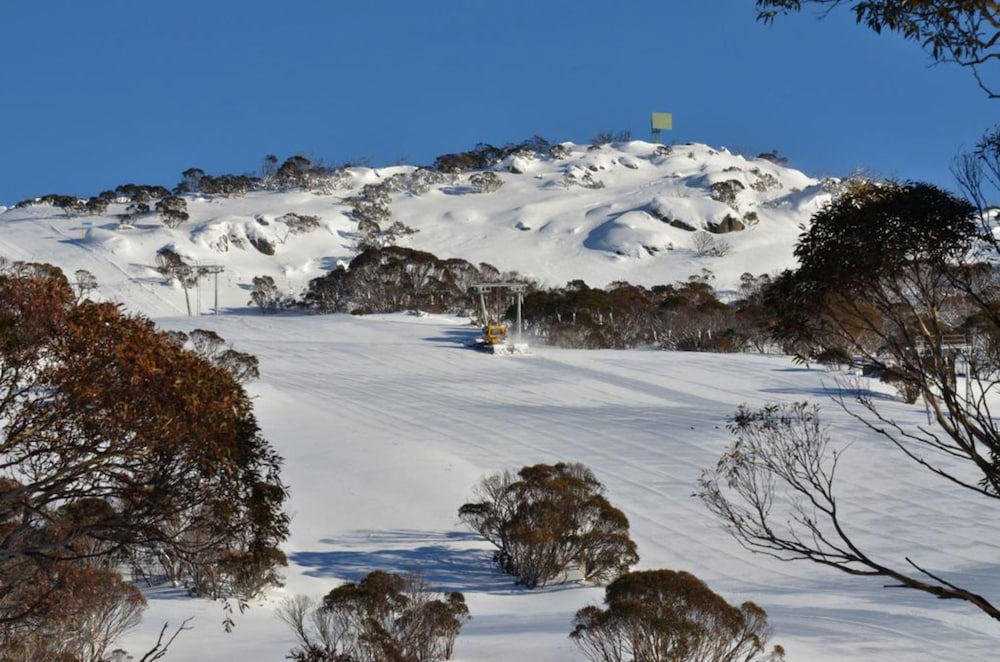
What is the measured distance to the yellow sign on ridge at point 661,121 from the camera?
138m

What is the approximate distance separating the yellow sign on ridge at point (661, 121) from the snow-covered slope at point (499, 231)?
87.7ft

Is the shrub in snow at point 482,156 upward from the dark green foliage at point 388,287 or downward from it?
upward

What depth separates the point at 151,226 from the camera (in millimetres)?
80000

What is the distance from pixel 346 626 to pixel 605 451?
1434cm

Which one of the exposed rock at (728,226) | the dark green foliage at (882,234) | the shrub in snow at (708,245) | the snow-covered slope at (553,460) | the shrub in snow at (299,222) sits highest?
the exposed rock at (728,226)

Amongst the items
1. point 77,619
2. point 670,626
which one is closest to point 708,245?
point 670,626

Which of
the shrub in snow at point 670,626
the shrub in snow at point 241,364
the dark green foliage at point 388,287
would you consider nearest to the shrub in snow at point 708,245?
the dark green foliage at point 388,287

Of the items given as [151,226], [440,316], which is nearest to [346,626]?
[440,316]

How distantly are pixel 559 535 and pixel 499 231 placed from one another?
7410cm

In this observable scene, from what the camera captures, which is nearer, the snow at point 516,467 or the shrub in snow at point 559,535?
the snow at point 516,467

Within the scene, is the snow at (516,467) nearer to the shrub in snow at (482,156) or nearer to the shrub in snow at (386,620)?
the shrub in snow at (386,620)

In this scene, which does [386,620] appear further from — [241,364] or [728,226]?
[728,226]

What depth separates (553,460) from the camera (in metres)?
22.8

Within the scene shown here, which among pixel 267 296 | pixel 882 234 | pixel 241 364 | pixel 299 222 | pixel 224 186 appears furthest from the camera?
pixel 224 186
